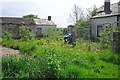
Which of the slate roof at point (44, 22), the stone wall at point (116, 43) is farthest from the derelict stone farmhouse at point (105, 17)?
the slate roof at point (44, 22)

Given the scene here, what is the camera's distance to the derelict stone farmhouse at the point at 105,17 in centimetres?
2940

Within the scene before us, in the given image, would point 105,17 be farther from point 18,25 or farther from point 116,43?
point 18,25

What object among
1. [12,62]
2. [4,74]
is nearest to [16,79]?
[4,74]

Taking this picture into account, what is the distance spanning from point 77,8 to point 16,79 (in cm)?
4456

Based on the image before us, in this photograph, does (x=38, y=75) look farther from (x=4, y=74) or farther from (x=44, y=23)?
(x=44, y=23)

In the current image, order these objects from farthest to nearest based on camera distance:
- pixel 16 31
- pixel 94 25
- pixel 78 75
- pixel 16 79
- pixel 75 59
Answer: pixel 16 31
pixel 94 25
pixel 75 59
pixel 78 75
pixel 16 79

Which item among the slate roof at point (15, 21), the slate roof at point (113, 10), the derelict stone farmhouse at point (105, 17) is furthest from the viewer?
the slate roof at point (15, 21)

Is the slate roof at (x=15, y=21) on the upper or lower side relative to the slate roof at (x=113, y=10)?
lower

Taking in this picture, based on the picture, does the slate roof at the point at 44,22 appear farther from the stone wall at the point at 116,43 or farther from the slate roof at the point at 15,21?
the stone wall at the point at 116,43

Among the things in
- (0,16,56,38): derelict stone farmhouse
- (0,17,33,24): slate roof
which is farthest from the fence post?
(0,17,33,24): slate roof

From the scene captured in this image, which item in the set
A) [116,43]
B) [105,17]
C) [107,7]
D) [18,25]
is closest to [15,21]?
[18,25]

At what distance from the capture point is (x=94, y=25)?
33219mm

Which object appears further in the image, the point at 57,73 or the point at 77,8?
the point at 77,8

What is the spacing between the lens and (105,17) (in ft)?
100
